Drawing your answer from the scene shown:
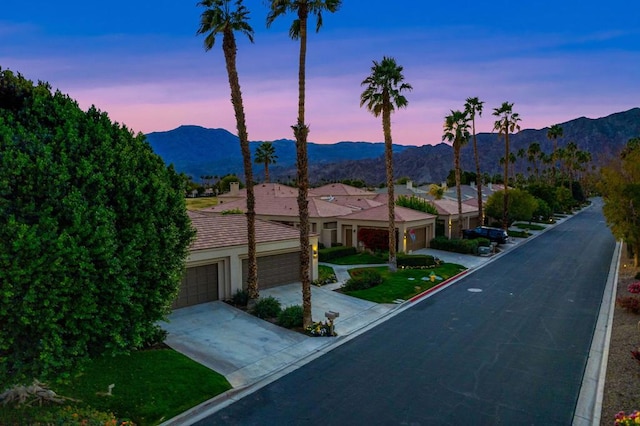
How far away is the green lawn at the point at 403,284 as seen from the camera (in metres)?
22.3

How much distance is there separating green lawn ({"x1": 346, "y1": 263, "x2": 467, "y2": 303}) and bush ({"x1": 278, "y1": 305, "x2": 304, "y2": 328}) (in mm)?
5288

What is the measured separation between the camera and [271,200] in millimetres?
44250

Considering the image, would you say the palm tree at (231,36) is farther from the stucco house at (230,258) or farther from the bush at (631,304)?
the bush at (631,304)

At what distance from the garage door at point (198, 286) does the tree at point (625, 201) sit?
26155 millimetres

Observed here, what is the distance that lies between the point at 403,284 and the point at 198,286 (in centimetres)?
1186

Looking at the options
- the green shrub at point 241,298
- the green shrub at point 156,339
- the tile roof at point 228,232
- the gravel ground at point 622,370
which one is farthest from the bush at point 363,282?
the gravel ground at point 622,370

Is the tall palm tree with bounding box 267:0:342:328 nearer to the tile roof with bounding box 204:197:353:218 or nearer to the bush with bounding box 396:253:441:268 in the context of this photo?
the bush with bounding box 396:253:441:268

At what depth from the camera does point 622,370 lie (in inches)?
508

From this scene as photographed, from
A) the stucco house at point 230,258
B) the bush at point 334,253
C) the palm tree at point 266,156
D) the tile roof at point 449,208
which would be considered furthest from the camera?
the palm tree at point 266,156

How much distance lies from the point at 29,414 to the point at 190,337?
6.49 meters

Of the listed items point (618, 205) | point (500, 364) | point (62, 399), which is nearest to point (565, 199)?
point (618, 205)

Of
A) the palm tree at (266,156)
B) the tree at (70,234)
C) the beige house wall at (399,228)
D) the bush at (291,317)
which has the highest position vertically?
the palm tree at (266,156)

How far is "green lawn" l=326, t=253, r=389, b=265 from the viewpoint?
32162mm

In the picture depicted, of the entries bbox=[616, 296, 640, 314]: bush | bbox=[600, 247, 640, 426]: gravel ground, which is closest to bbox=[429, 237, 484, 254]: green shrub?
bbox=[600, 247, 640, 426]: gravel ground
